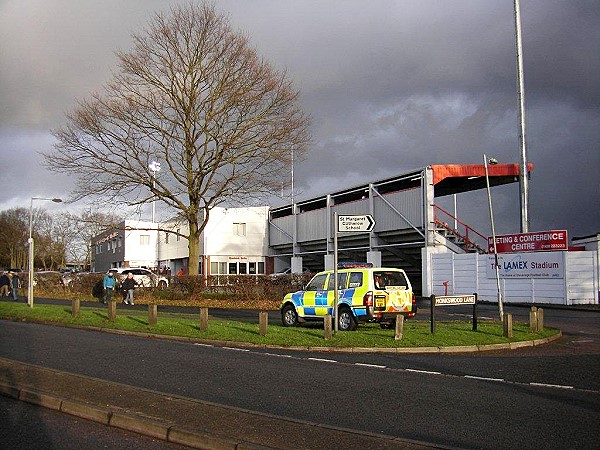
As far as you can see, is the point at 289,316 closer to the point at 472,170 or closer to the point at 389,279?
the point at 389,279

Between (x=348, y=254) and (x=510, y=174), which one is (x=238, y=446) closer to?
(x=510, y=174)

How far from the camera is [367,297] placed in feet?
57.2

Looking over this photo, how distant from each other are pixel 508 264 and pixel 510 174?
26.5 ft

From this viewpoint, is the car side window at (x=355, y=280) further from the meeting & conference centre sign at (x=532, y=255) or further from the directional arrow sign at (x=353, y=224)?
the meeting & conference centre sign at (x=532, y=255)

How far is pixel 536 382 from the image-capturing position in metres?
10.4

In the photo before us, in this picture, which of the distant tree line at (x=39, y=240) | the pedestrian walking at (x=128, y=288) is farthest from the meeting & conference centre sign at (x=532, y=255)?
the distant tree line at (x=39, y=240)

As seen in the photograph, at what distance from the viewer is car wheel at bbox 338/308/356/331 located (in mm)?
17734

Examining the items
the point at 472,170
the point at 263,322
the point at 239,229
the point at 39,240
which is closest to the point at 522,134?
the point at 472,170

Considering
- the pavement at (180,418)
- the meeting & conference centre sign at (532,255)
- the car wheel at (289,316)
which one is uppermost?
the meeting & conference centre sign at (532,255)

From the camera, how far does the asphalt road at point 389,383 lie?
7258 mm

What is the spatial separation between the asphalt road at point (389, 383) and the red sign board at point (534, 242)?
47.3 feet

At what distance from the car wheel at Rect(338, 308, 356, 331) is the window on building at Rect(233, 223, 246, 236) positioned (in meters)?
36.6

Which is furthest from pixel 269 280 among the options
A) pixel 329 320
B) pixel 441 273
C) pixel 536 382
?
pixel 536 382

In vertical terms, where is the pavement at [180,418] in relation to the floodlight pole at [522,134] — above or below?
below
